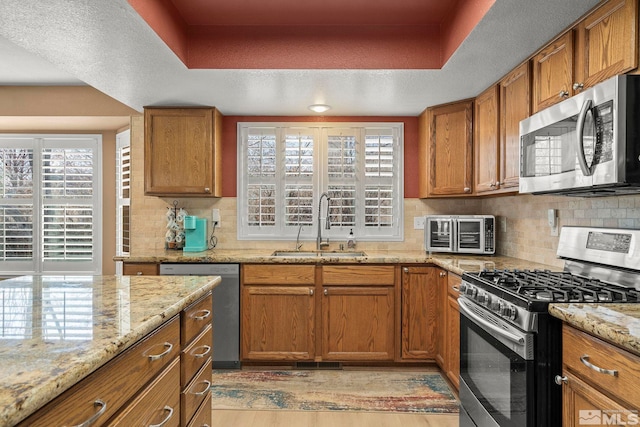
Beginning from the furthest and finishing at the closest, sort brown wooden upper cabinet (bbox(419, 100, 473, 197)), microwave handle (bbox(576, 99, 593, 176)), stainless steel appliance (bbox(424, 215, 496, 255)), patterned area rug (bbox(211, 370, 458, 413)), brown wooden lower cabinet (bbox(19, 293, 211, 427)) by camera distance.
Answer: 1. brown wooden upper cabinet (bbox(419, 100, 473, 197))
2. stainless steel appliance (bbox(424, 215, 496, 255))
3. patterned area rug (bbox(211, 370, 458, 413))
4. microwave handle (bbox(576, 99, 593, 176))
5. brown wooden lower cabinet (bbox(19, 293, 211, 427))

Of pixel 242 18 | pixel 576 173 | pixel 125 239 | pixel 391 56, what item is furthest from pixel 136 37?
pixel 125 239

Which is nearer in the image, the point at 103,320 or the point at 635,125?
the point at 103,320

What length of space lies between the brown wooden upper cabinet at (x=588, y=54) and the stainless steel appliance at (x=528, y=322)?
72 cm

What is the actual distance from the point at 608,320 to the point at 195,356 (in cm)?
151

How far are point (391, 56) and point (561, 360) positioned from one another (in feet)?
6.39

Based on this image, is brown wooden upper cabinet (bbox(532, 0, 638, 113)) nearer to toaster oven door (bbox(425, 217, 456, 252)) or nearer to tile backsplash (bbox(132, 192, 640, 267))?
tile backsplash (bbox(132, 192, 640, 267))

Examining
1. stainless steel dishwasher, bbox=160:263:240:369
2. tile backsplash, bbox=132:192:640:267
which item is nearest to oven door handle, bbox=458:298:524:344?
tile backsplash, bbox=132:192:640:267

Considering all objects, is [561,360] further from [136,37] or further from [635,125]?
[136,37]

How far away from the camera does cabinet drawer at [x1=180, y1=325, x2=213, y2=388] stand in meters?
1.62

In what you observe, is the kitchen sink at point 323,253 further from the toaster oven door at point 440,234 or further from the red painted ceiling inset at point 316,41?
the red painted ceiling inset at point 316,41

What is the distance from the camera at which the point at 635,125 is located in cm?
150

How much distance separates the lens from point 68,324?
1.20 m

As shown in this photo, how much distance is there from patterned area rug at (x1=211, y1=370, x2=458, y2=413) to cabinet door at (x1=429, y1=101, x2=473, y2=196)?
151 cm

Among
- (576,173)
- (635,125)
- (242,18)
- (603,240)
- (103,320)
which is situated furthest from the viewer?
(242,18)
